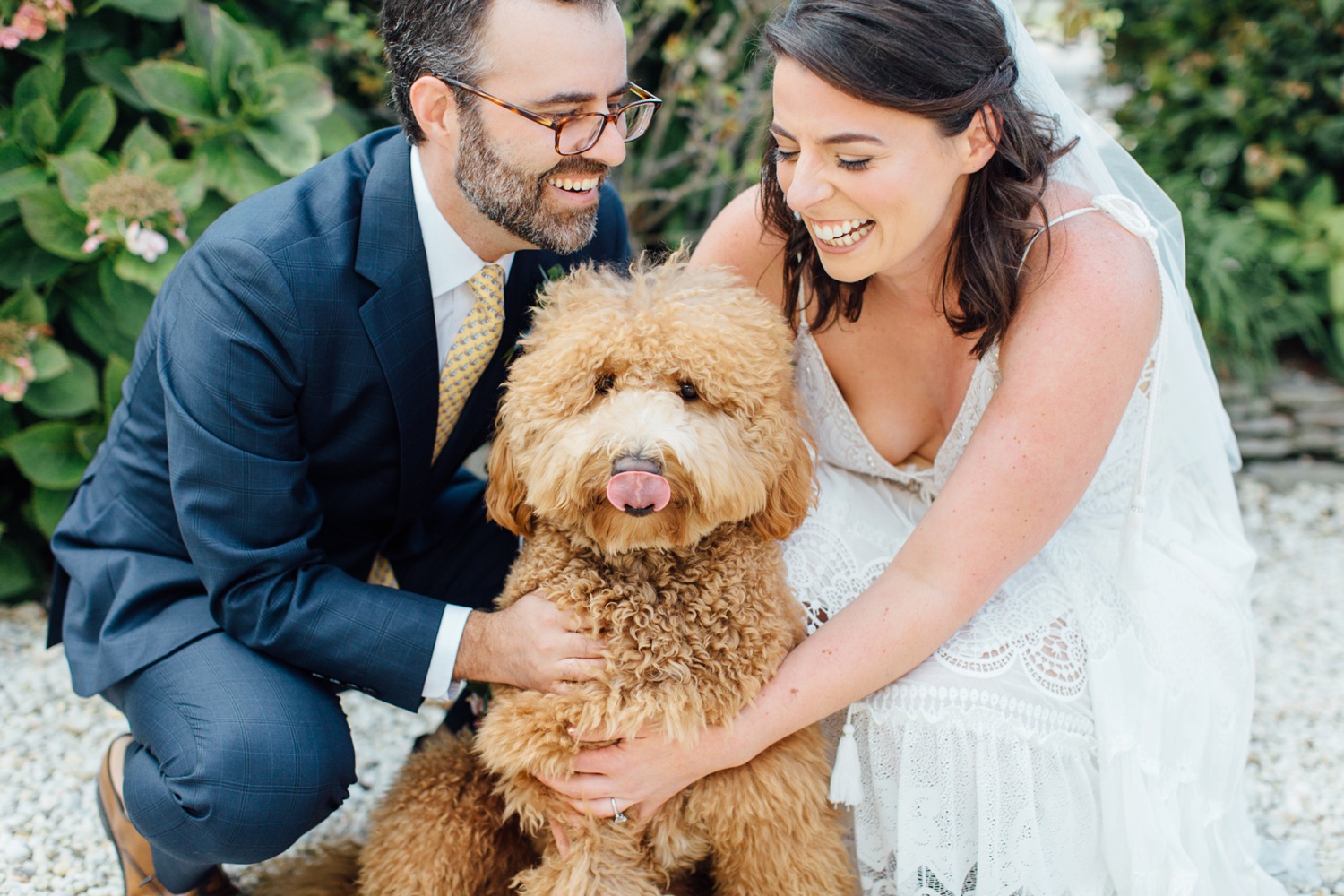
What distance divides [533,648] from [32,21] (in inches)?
105

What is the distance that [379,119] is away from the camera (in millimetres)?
4656

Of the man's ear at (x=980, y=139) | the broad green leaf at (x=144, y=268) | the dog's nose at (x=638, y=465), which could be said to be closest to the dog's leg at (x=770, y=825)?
the dog's nose at (x=638, y=465)

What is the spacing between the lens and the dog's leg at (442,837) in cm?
219

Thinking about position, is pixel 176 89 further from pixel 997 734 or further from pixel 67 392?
pixel 997 734

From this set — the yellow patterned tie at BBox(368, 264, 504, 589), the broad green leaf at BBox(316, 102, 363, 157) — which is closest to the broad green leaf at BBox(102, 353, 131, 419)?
the broad green leaf at BBox(316, 102, 363, 157)

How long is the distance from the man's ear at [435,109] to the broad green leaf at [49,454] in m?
1.89

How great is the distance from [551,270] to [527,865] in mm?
1413

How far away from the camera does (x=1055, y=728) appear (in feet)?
7.35

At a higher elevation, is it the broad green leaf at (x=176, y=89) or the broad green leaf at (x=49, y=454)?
the broad green leaf at (x=176, y=89)

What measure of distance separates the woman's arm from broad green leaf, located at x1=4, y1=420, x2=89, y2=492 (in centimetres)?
265

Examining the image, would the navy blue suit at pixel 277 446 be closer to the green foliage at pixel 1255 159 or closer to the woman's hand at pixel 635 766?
the woman's hand at pixel 635 766

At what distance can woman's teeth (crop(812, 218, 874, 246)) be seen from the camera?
7.46ft

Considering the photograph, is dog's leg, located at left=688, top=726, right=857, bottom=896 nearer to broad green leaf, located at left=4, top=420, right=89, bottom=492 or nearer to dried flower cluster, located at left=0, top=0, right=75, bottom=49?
broad green leaf, located at left=4, top=420, right=89, bottom=492

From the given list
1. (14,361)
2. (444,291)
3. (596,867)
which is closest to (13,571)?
(14,361)
